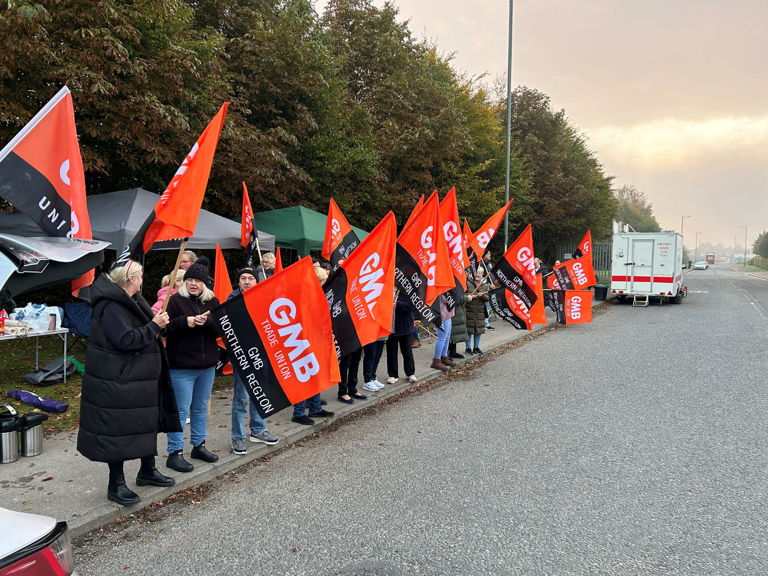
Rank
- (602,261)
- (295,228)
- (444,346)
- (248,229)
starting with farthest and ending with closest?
(602,261) < (295,228) < (444,346) < (248,229)

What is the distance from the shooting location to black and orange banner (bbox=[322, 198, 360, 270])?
10336mm

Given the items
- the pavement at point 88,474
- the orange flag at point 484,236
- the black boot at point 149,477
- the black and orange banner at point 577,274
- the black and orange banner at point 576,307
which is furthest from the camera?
the black and orange banner at point 577,274

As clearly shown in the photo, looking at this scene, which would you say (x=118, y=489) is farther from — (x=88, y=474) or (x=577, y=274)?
(x=577, y=274)

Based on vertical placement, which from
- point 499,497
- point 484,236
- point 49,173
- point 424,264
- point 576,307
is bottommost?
point 499,497

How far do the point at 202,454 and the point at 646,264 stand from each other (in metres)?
21.5

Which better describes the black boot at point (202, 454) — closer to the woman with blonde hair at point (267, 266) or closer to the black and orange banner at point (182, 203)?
the black and orange banner at point (182, 203)

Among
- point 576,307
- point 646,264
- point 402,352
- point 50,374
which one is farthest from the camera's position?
point 646,264

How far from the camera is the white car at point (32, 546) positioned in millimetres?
1722

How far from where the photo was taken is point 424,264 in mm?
7918

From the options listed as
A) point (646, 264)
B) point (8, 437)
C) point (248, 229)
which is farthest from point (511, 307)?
point (646, 264)

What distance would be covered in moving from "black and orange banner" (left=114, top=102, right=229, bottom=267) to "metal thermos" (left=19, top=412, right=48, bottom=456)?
2.02 m

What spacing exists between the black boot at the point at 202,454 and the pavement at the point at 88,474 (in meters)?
0.06

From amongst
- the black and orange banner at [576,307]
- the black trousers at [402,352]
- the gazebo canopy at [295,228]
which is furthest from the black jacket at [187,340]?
the black and orange banner at [576,307]

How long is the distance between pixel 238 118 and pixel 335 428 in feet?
27.9
